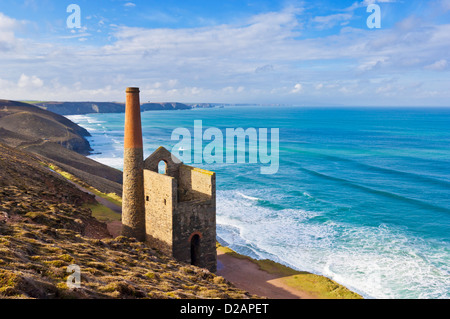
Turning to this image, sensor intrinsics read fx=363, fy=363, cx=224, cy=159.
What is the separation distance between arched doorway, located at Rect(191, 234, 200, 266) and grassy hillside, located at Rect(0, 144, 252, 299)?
8.51ft

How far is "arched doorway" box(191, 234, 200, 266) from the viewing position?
75.1ft

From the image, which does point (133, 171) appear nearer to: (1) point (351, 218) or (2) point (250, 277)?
(2) point (250, 277)

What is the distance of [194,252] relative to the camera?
23.3 metres

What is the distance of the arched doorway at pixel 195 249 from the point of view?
75.1ft

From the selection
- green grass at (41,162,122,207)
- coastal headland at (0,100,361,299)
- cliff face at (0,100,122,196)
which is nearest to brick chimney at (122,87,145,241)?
coastal headland at (0,100,361,299)

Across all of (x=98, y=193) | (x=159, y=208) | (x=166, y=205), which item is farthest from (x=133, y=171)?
(x=98, y=193)

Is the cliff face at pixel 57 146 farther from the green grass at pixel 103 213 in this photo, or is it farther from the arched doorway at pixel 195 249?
the arched doorway at pixel 195 249

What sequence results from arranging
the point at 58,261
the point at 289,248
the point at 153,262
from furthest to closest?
the point at 289,248
the point at 153,262
the point at 58,261

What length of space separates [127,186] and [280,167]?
46533mm

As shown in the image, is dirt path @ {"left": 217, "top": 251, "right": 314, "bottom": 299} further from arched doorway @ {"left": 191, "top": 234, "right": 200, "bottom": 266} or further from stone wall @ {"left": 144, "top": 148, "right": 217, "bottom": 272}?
arched doorway @ {"left": 191, "top": 234, "right": 200, "bottom": 266}

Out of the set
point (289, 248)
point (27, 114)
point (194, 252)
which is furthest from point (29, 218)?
point (27, 114)

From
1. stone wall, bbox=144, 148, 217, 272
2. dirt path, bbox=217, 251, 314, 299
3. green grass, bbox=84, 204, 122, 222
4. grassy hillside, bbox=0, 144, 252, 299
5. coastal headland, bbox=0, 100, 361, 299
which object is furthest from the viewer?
green grass, bbox=84, 204, 122, 222

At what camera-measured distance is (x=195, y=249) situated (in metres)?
23.2
